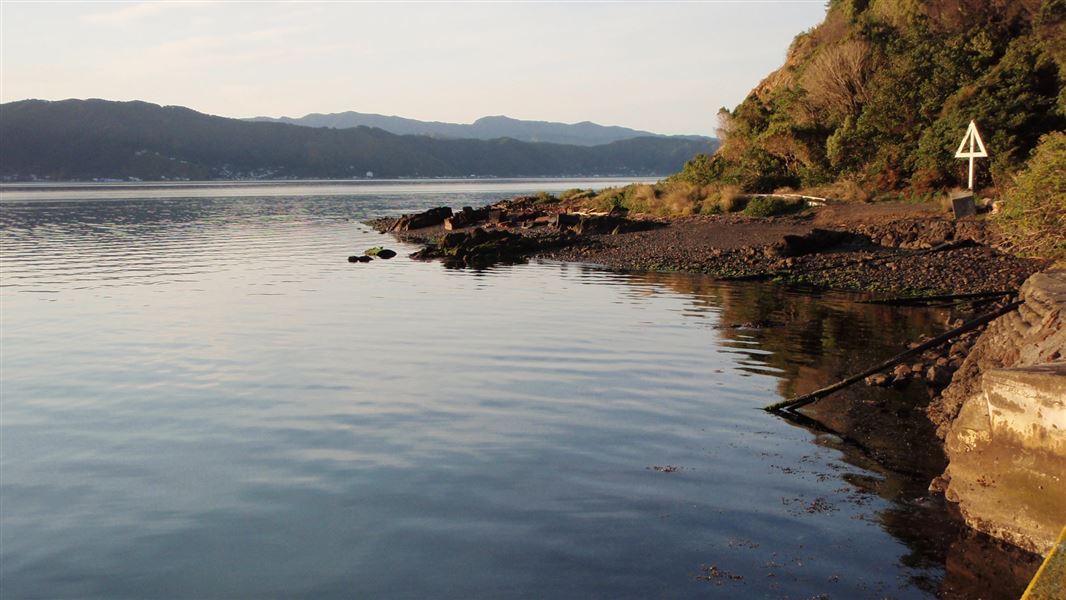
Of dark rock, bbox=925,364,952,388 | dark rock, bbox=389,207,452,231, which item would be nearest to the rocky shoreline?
dark rock, bbox=389,207,452,231

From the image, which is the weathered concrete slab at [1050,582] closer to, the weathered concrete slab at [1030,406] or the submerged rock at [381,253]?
the weathered concrete slab at [1030,406]

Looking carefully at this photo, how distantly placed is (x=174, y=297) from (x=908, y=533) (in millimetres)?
23576

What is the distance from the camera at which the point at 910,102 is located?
38531 mm

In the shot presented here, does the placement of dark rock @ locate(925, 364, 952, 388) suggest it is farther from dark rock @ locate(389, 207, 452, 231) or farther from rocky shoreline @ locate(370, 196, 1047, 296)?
dark rock @ locate(389, 207, 452, 231)

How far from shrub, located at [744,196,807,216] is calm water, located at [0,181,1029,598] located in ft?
48.4

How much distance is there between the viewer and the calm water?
816cm

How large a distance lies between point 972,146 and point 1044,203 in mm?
15412

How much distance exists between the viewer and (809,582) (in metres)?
7.78

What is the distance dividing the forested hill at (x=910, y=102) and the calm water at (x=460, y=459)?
49.2 feet

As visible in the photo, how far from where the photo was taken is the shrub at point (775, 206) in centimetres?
3831

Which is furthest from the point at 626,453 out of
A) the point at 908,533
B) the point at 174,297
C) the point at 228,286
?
the point at 228,286

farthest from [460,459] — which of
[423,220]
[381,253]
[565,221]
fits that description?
[423,220]

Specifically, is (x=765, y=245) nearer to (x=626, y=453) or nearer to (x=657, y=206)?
(x=657, y=206)

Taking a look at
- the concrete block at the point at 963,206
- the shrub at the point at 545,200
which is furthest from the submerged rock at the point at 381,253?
the concrete block at the point at 963,206
